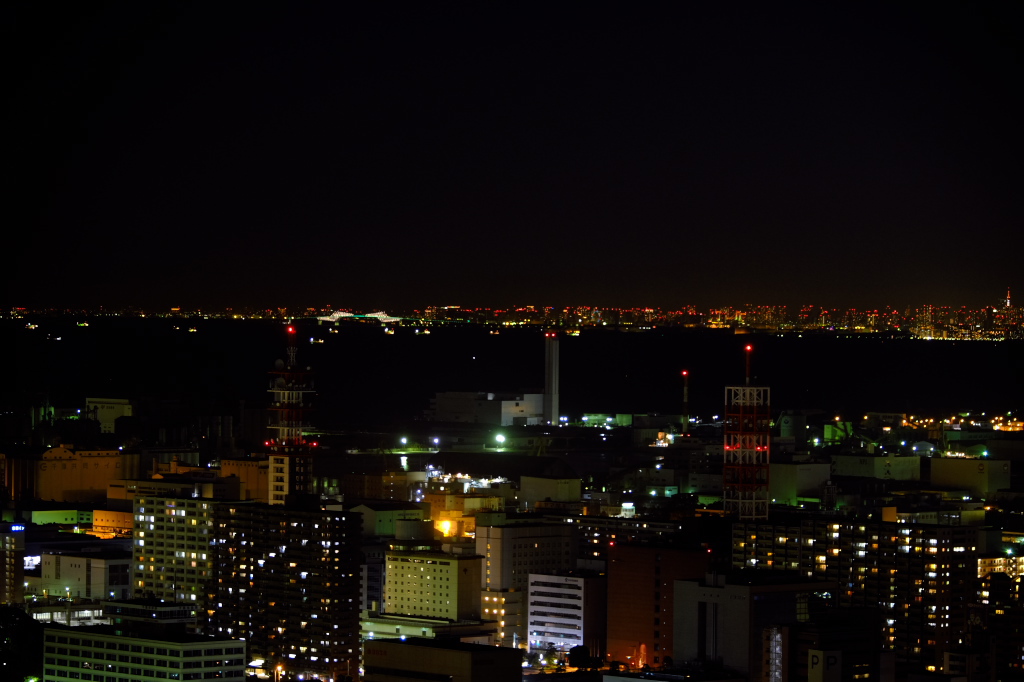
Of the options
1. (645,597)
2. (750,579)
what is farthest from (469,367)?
(750,579)

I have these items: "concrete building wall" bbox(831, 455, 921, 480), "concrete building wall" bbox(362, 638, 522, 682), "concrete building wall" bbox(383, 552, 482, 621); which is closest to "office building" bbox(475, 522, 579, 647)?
"concrete building wall" bbox(383, 552, 482, 621)

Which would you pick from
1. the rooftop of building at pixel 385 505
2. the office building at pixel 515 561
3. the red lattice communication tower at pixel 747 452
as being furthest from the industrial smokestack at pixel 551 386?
the office building at pixel 515 561

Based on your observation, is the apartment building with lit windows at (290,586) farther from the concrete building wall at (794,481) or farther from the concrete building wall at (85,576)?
the concrete building wall at (794,481)

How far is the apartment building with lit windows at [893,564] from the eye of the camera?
19828mm

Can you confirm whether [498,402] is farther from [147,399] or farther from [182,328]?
[182,328]

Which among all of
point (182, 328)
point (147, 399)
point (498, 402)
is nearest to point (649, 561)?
point (498, 402)

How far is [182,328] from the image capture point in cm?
6581

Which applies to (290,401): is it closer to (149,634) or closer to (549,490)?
(549,490)

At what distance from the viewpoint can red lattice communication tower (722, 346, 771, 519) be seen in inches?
910

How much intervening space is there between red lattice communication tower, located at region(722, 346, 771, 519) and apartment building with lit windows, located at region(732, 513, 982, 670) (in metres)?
1.21

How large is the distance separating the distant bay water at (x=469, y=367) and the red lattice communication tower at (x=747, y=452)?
17.7 metres

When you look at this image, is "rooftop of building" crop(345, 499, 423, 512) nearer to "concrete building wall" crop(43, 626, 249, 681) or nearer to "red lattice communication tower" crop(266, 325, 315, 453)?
→ "red lattice communication tower" crop(266, 325, 315, 453)

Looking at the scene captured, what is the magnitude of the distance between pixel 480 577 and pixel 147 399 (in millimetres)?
23870

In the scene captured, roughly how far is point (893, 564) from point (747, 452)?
3208 millimetres
